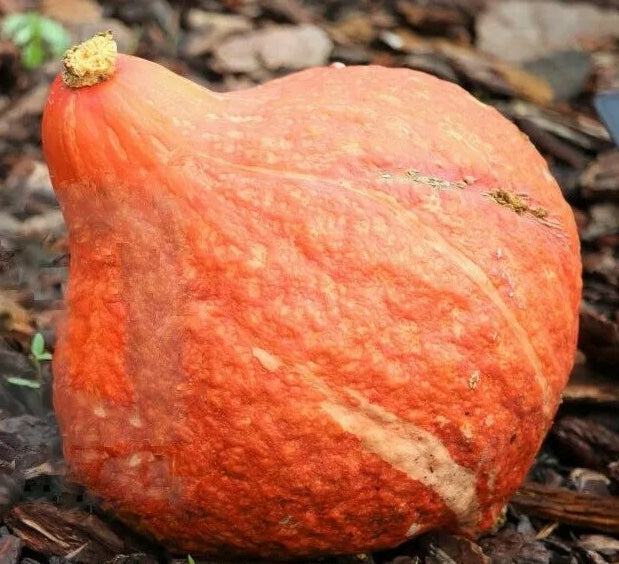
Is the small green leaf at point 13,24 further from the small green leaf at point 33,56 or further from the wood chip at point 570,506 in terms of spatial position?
the wood chip at point 570,506

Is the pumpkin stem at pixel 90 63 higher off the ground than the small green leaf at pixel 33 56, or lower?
higher

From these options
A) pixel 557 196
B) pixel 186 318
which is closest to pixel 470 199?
pixel 557 196

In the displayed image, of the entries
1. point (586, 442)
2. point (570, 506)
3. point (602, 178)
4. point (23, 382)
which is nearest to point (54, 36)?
point (23, 382)

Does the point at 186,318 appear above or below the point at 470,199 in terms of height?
below

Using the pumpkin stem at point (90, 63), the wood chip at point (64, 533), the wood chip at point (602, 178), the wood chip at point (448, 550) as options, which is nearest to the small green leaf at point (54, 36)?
the pumpkin stem at point (90, 63)

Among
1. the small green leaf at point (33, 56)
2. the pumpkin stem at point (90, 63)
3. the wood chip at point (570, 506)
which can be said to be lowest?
the wood chip at point (570, 506)

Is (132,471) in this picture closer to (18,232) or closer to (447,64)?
(18,232)
